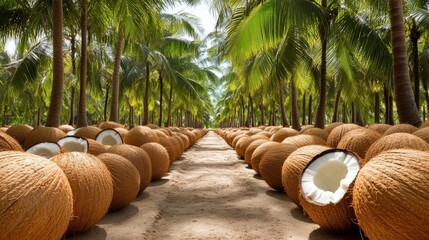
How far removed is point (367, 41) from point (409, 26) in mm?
3712

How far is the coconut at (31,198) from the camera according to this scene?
2.63 m

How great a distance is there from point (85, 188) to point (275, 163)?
145 inches

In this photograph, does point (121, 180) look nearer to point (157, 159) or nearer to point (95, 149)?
point (95, 149)

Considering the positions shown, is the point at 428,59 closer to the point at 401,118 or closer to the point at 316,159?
the point at 401,118

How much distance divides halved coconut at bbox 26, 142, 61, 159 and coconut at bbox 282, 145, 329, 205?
11.5ft

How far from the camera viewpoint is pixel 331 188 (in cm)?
415

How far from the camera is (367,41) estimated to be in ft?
37.1

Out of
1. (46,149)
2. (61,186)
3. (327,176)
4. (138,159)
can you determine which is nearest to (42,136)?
(46,149)

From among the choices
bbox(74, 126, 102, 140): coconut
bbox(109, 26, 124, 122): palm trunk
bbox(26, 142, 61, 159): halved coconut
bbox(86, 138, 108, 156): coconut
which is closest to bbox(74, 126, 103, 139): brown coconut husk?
bbox(74, 126, 102, 140): coconut

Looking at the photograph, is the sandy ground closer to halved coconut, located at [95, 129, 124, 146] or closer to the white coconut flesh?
the white coconut flesh

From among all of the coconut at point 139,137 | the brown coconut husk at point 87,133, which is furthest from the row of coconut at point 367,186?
the brown coconut husk at point 87,133

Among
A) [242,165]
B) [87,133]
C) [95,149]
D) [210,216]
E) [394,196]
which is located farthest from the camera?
[242,165]

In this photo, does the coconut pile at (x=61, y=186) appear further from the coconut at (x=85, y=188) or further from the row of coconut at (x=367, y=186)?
the row of coconut at (x=367, y=186)

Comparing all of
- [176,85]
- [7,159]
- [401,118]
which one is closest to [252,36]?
[401,118]
